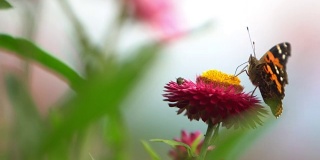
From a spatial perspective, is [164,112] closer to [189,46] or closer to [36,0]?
[189,46]

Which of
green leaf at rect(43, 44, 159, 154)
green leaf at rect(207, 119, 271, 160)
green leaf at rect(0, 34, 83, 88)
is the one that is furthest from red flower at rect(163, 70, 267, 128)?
green leaf at rect(43, 44, 159, 154)

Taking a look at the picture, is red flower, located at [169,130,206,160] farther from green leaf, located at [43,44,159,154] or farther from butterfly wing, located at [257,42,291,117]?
green leaf, located at [43,44,159,154]

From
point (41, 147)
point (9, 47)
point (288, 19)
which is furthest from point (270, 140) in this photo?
point (41, 147)

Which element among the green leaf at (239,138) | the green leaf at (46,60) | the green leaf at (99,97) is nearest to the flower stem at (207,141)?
the green leaf at (239,138)

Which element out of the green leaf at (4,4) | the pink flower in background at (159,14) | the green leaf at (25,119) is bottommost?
the green leaf at (25,119)

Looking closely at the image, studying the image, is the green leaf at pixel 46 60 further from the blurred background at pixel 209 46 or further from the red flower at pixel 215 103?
the red flower at pixel 215 103

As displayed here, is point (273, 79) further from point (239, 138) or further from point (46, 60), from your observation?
point (46, 60)

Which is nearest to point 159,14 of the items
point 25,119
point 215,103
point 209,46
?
point 215,103
